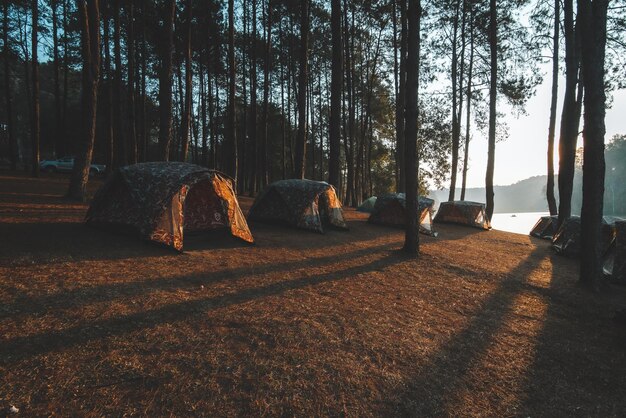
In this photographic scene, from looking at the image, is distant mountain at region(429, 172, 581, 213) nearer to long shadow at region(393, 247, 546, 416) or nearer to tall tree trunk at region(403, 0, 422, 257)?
tall tree trunk at region(403, 0, 422, 257)

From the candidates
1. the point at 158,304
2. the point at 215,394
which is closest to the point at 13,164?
the point at 158,304

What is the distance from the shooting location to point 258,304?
17.4 feet

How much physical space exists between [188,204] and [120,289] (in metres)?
4.76

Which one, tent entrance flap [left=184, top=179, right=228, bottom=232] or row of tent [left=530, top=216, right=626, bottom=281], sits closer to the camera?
row of tent [left=530, top=216, right=626, bottom=281]

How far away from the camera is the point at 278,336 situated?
171 inches

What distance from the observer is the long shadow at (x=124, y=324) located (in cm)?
341

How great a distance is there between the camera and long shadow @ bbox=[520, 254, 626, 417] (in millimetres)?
3646

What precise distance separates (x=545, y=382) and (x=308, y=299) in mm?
3482

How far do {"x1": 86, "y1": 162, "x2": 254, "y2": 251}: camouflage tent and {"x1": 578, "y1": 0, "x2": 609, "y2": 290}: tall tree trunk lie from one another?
855 cm

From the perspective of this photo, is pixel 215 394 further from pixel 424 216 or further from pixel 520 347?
pixel 424 216

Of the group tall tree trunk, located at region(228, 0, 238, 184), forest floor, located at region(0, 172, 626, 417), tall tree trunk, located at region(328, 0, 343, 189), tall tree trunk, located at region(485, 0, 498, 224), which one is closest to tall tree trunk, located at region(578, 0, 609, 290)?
forest floor, located at region(0, 172, 626, 417)

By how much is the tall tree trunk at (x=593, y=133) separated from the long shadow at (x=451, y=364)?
2.71 m

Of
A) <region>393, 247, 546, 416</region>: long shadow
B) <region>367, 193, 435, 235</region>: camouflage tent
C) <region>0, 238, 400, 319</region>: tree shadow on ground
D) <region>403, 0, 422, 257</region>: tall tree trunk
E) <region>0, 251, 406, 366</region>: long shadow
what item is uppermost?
<region>403, 0, 422, 257</region>: tall tree trunk

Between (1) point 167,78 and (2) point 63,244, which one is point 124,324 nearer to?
(2) point 63,244
